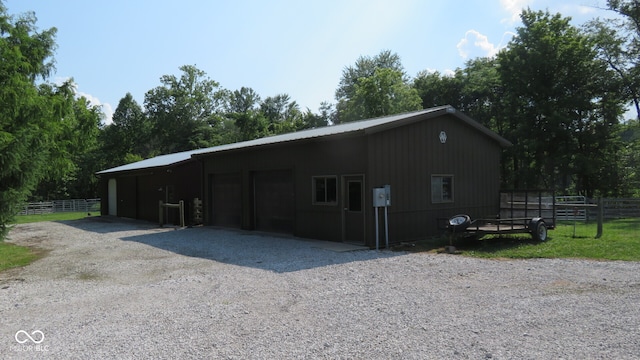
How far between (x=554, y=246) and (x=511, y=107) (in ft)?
64.2

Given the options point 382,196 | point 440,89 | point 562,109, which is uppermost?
point 440,89

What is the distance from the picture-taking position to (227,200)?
16.7 meters

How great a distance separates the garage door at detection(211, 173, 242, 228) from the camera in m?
16.1

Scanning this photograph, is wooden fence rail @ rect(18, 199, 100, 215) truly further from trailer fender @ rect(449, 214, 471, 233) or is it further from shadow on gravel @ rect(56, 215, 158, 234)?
trailer fender @ rect(449, 214, 471, 233)

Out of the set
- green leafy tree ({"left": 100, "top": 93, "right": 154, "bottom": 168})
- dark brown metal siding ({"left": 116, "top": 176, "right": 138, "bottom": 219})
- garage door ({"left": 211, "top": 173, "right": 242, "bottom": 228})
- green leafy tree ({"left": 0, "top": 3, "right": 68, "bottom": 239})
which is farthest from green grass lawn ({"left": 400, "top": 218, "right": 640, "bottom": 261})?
green leafy tree ({"left": 100, "top": 93, "right": 154, "bottom": 168})

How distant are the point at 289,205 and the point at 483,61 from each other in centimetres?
2920

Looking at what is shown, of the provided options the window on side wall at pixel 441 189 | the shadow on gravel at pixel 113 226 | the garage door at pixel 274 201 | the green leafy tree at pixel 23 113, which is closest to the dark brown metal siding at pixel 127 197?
the shadow on gravel at pixel 113 226

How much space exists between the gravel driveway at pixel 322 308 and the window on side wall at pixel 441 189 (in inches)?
132

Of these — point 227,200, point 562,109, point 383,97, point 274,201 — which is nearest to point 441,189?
point 274,201

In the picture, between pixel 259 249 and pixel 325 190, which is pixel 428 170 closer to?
pixel 325 190

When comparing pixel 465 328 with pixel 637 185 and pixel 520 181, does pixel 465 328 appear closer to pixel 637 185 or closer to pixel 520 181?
pixel 520 181

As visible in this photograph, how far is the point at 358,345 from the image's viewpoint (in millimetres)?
4320

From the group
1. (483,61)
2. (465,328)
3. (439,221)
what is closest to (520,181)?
(483,61)

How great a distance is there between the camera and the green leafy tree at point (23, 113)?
9211mm
